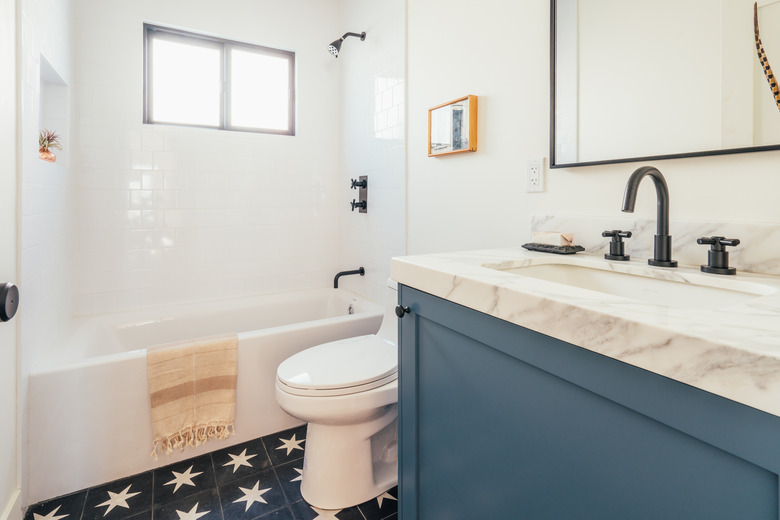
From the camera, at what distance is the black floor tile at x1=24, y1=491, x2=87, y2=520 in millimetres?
1420

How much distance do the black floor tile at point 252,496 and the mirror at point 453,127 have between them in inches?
62.1

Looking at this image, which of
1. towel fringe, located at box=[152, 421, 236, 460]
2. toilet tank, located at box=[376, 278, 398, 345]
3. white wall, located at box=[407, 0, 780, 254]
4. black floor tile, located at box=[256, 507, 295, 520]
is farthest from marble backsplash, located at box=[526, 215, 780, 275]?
towel fringe, located at box=[152, 421, 236, 460]

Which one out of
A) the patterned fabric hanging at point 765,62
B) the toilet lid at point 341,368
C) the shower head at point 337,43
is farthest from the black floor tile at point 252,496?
the shower head at point 337,43

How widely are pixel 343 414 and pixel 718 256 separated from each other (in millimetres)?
1155

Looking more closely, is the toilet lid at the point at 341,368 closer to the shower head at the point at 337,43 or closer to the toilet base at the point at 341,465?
the toilet base at the point at 341,465

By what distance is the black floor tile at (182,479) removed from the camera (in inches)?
60.3

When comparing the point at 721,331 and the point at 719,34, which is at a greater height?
the point at 719,34

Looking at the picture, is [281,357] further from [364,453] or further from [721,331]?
[721,331]

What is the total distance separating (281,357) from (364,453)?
2.20ft

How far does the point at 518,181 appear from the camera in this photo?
4.88 feet

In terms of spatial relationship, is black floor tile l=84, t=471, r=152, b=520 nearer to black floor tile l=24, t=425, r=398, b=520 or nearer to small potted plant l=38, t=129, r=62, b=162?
black floor tile l=24, t=425, r=398, b=520

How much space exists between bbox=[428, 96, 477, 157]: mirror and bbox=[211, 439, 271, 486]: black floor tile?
5.23ft

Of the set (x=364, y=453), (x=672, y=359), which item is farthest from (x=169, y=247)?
(x=672, y=359)

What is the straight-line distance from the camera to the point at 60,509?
1.46 m
